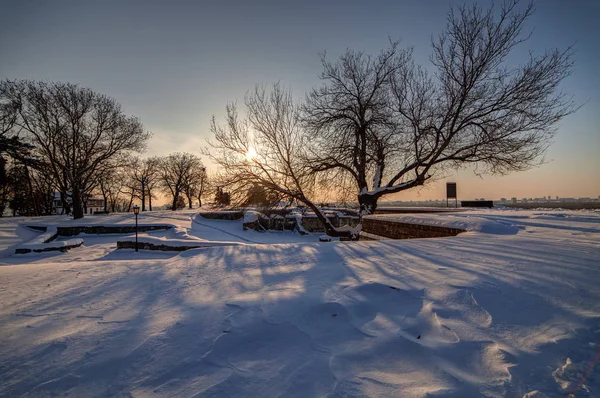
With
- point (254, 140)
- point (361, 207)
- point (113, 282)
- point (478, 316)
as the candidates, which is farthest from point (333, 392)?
point (361, 207)

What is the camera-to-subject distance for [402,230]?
927 cm

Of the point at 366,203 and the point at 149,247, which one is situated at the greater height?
the point at 366,203

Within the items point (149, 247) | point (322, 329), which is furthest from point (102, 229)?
point (322, 329)

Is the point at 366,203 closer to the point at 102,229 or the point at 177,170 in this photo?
the point at 102,229

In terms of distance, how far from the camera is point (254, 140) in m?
8.84

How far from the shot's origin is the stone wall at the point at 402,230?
752cm

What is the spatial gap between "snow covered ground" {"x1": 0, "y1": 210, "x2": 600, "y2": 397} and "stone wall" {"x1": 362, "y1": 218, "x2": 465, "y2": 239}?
3.49 meters

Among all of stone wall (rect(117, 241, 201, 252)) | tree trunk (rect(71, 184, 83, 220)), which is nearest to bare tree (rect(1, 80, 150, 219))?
tree trunk (rect(71, 184, 83, 220))

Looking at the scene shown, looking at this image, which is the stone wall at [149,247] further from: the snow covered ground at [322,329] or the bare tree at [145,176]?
the bare tree at [145,176]

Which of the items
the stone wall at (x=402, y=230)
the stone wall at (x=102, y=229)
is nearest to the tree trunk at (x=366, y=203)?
the stone wall at (x=402, y=230)

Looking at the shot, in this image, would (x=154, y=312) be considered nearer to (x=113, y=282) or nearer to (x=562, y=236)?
(x=113, y=282)

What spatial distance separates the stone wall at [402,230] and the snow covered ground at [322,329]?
3.49m

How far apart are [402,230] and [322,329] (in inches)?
313

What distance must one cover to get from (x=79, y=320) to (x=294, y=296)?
7.03ft
